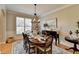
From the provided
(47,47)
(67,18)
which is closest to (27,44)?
(47,47)

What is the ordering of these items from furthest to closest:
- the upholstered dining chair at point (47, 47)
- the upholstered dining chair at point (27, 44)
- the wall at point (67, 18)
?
1. the wall at point (67, 18)
2. the upholstered dining chair at point (27, 44)
3. the upholstered dining chair at point (47, 47)

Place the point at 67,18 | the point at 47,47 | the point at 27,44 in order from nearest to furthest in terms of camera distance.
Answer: the point at 47,47 < the point at 27,44 < the point at 67,18

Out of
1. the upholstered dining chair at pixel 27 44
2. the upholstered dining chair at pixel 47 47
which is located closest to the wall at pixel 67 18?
the upholstered dining chair at pixel 47 47

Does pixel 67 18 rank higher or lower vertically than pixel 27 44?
higher

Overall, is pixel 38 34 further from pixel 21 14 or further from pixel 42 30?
pixel 21 14

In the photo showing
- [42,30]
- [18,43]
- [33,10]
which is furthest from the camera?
[42,30]

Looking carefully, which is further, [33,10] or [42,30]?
[42,30]

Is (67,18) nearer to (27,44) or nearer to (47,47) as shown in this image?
(47,47)

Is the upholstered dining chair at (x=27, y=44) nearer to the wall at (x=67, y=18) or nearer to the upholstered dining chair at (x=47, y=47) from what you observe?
the upholstered dining chair at (x=47, y=47)

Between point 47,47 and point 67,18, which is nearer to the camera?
point 47,47
